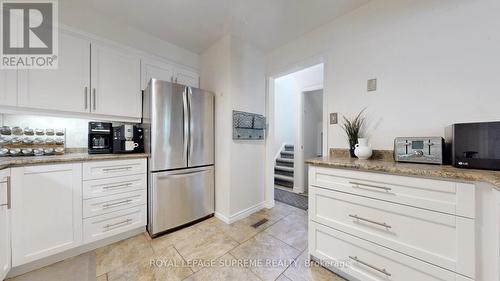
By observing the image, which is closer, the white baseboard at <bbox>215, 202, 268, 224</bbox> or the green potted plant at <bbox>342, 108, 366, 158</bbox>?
the green potted plant at <bbox>342, 108, 366, 158</bbox>

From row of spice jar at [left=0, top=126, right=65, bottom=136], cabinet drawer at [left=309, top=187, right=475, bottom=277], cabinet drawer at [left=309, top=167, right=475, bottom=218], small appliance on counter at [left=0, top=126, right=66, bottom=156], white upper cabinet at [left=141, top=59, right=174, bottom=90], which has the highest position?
white upper cabinet at [left=141, top=59, right=174, bottom=90]

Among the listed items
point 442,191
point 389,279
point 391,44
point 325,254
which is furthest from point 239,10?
point 389,279

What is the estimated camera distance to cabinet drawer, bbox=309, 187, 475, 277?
2.82ft

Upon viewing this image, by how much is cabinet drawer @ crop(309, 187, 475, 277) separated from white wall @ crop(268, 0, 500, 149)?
734 mm

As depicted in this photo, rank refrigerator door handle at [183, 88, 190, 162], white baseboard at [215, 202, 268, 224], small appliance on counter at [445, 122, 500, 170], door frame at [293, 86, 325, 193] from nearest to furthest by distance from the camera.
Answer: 1. small appliance on counter at [445, 122, 500, 170]
2. refrigerator door handle at [183, 88, 190, 162]
3. white baseboard at [215, 202, 268, 224]
4. door frame at [293, 86, 325, 193]

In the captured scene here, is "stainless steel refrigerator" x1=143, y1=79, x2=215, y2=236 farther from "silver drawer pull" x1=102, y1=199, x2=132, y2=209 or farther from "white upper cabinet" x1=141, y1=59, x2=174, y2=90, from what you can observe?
"white upper cabinet" x1=141, y1=59, x2=174, y2=90

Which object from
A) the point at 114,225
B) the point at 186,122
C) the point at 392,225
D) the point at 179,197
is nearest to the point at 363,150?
the point at 392,225

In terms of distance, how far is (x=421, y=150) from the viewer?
49.0 inches

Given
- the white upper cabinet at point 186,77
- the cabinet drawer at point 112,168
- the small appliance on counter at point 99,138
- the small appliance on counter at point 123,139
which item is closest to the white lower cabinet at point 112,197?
the cabinet drawer at point 112,168

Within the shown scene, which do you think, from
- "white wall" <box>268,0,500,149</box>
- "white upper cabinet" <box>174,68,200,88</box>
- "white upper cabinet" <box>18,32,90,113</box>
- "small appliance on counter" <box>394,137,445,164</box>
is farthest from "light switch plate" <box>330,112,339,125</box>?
"white upper cabinet" <box>18,32,90,113</box>

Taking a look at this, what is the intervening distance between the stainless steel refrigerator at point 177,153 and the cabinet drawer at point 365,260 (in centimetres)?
142

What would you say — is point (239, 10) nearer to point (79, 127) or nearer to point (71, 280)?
point (79, 127)

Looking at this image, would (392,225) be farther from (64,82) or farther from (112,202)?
(64,82)

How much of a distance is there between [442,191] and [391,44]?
1343 mm
